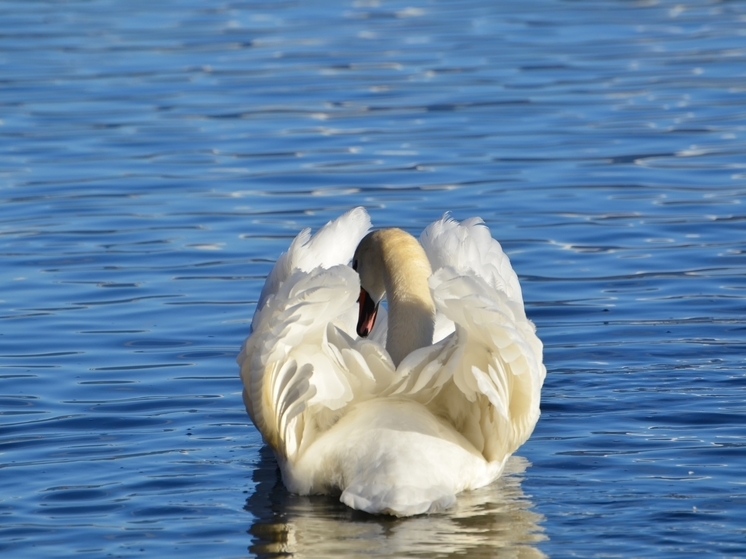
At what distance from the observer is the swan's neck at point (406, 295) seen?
277 inches

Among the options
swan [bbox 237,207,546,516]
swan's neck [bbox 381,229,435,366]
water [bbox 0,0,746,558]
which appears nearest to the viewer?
swan [bbox 237,207,546,516]

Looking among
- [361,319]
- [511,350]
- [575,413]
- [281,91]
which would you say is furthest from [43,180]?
[511,350]

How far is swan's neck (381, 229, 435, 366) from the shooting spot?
7027 mm

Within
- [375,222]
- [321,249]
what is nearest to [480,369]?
[321,249]

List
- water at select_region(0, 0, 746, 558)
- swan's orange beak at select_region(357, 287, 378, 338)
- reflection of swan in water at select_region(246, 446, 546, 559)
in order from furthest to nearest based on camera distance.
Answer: swan's orange beak at select_region(357, 287, 378, 338), water at select_region(0, 0, 746, 558), reflection of swan in water at select_region(246, 446, 546, 559)

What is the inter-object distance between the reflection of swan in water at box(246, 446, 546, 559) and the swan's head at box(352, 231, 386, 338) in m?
1.45

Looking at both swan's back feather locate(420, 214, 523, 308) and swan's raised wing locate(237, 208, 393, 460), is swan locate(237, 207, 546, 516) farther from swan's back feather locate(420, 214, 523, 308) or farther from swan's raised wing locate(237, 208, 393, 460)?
swan's back feather locate(420, 214, 523, 308)

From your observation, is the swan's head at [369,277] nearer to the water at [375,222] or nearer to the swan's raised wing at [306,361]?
the water at [375,222]

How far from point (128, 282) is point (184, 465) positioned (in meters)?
3.87

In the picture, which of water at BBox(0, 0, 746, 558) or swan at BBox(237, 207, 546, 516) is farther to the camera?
water at BBox(0, 0, 746, 558)

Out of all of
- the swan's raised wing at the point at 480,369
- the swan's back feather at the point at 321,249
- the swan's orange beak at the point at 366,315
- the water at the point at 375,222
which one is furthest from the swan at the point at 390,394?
the swan's orange beak at the point at 366,315

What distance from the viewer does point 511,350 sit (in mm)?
6367

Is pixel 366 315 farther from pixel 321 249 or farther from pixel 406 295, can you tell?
pixel 406 295

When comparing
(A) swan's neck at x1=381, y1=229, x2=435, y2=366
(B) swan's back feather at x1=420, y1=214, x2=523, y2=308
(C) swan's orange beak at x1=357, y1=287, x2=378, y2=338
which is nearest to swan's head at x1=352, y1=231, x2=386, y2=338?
(C) swan's orange beak at x1=357, y1=287, x2=378, y2=338
